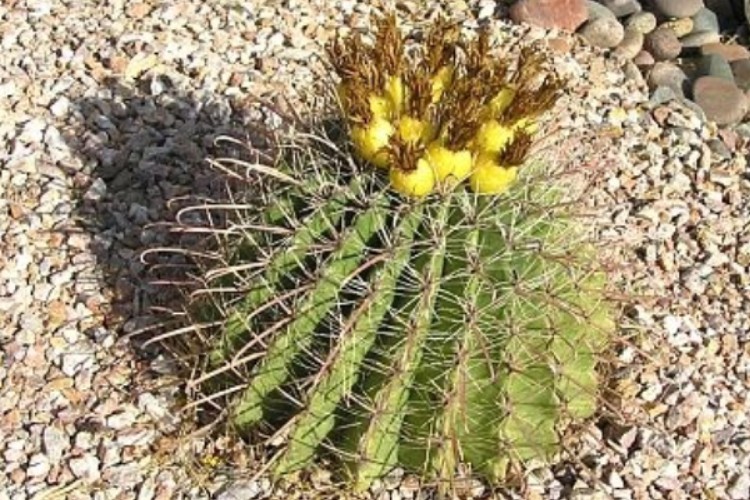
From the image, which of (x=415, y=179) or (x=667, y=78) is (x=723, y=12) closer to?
(x=667, y=78)

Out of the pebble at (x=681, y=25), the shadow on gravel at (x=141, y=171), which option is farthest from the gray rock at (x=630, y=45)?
the shadow on gravel at (x=141, y=171)

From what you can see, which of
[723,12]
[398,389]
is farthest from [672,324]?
[723,12]

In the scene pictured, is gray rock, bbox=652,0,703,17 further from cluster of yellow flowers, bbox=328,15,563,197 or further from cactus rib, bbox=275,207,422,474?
cactus rib, bbox=275,207,422,474

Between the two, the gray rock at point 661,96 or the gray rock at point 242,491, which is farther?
the gray rock at point 661,96

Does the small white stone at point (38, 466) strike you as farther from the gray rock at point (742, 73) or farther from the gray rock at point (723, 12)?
the gray rock at point (723, 12)

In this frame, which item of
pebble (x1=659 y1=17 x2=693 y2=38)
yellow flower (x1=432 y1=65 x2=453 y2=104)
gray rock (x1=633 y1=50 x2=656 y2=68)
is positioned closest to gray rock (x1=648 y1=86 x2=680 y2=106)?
gray rock (x1=633 y1=50 x2=656 y2=68)

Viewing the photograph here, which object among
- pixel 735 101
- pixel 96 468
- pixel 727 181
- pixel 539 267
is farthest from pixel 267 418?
pixel 735 101

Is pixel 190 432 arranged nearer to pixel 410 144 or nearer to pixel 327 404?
pixel 327 404
